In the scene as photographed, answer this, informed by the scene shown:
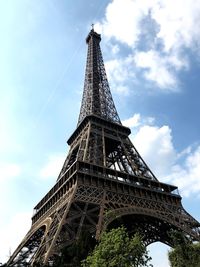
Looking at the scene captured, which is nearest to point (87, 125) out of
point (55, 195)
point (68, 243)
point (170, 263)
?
point (55, 195)

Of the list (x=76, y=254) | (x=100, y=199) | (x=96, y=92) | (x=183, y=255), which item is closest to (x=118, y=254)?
(x=76, y=254)

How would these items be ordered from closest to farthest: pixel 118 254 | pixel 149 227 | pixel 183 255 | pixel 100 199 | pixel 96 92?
pixel 118 254
pixel 183 255
pixel 100 199
pixel 149 227
pixel 96 92

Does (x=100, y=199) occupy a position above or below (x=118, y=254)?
above

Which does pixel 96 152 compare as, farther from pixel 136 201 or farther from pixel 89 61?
pixel 89 61

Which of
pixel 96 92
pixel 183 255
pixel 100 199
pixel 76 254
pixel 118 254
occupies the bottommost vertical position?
pixel 118 254

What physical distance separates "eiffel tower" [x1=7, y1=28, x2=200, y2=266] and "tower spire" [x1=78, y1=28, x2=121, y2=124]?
41cm

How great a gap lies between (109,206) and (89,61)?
33539mm

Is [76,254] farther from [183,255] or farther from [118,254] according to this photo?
[183,255]

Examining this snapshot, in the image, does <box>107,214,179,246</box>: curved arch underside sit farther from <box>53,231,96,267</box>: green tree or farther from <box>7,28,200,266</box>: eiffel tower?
<box>53,231,96,267</box>: green tree

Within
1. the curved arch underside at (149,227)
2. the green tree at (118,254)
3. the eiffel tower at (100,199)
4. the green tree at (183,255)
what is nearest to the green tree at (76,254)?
the green tree at (118,254)

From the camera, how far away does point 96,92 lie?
190 ft

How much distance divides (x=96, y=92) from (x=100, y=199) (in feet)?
81.5

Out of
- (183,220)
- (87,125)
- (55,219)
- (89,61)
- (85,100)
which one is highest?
(89,61)

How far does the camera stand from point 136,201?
3956 centimetres
